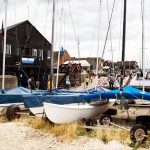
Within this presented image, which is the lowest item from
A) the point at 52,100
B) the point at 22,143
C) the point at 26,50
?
the point at 22,143

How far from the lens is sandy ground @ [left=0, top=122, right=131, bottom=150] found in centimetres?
1223

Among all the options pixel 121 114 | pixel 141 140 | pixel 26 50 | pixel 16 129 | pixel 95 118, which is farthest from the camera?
pixel 26 50

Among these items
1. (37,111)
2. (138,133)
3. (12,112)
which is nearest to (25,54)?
(12,112)

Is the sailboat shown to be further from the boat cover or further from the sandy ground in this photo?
the sandy ground

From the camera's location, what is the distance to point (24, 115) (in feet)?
61.7

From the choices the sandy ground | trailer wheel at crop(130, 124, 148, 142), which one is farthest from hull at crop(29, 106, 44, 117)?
trailer wheel at crop(130, 124, 148, 142)

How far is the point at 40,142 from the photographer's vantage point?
13031 millimetres

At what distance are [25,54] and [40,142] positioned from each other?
3095 centimetres

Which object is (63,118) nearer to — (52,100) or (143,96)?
(52,100)

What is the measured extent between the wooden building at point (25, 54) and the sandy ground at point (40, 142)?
2221cm

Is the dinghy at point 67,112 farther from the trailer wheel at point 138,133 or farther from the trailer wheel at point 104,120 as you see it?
the trailer wheel at point 138,133

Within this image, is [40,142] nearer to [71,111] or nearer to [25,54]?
[71,111]

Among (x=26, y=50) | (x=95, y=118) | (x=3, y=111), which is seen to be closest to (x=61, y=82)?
(x=26, y=50)

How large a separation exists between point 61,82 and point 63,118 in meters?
23.4
